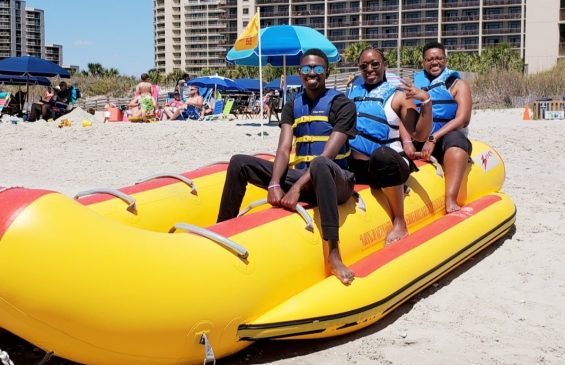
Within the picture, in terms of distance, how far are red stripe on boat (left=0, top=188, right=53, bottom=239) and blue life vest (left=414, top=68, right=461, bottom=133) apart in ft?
10.5

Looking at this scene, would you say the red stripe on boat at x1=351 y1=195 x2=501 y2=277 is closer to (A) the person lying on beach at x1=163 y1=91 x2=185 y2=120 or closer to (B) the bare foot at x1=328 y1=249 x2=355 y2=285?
(B) the bare foot at x1=328 y1=249 x2=355 y2=285

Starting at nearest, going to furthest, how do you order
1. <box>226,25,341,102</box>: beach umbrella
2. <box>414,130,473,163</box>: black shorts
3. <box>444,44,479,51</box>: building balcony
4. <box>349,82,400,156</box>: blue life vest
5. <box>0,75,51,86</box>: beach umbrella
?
1. <box>349,82,400,156</box>: blue life vest
2. <box>414,130,473,163</box>: black shorts
3. <box>226,25,341,102</box>: beach umbrella
4. <box>0,75,51,86</box>: beach umbrella
5. <box>444,44,479,51</box>: building balcony

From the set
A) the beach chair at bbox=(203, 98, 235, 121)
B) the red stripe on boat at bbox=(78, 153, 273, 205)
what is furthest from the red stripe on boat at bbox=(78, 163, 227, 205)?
the beach chair at bbox=(203, 98, 235, 121)

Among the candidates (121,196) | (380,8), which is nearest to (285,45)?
(121,196)

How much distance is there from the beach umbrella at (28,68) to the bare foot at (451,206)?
12.5 m

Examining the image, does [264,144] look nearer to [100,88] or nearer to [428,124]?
[428,124]

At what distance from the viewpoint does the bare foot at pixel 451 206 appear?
451 cm

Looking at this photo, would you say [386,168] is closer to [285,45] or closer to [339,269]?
[339,269]

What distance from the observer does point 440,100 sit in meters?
4.85

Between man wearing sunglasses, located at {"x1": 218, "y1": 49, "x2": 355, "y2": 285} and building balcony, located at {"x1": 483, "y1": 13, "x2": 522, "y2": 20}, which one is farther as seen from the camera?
building balcony, located at {"x1": 483, "y1": 13, "x2": 522, "y2": 20}

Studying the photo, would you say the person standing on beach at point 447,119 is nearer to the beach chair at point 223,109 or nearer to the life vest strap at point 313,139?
the life vest strap at point 313,139

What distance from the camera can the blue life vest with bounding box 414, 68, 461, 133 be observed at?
486cm

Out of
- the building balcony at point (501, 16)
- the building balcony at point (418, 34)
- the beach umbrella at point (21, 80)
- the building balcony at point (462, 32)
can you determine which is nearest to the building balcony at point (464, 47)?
the building balcony at point (462, 32)

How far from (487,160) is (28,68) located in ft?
40.3
